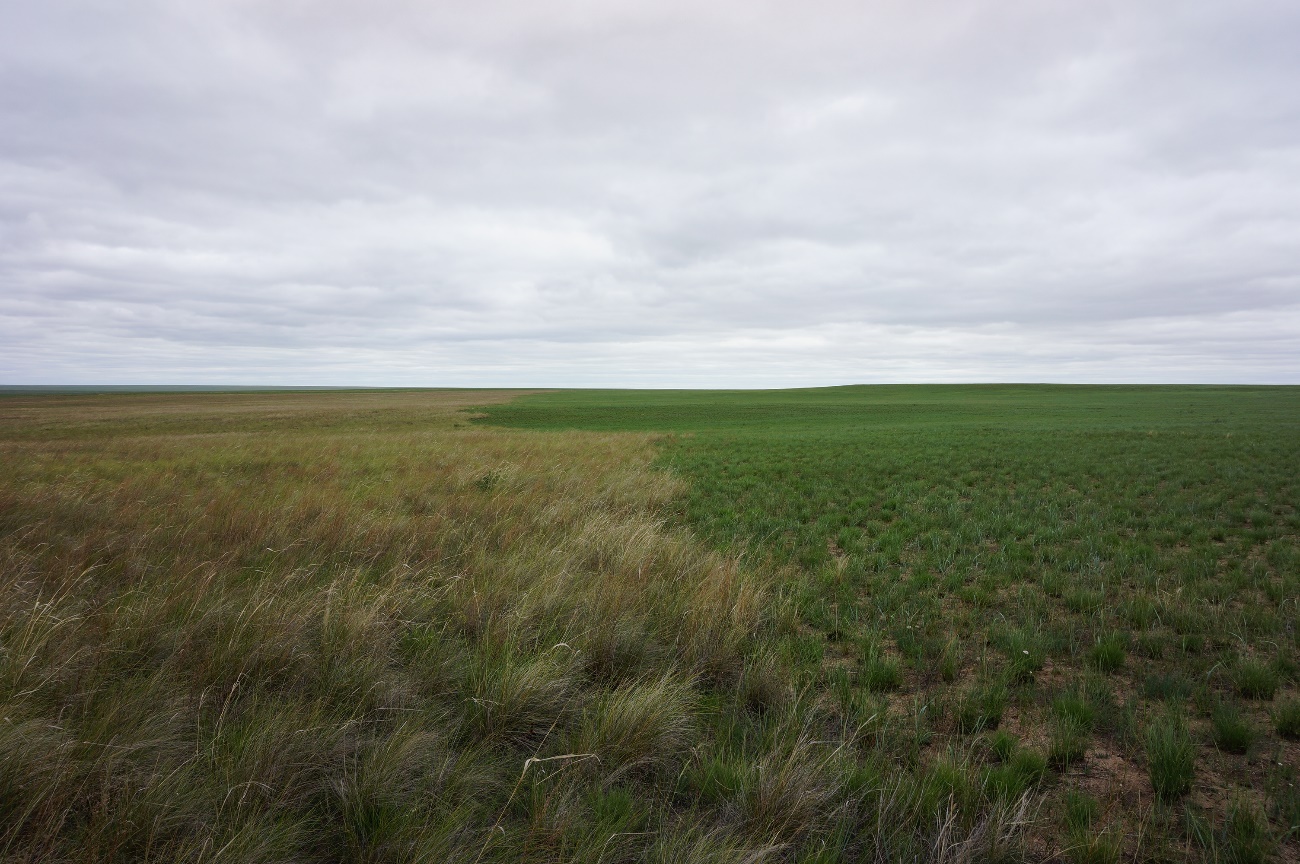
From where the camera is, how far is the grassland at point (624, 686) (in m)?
3.07

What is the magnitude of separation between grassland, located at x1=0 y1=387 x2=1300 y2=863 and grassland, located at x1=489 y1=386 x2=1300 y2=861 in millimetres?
38

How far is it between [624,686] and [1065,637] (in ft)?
16.2

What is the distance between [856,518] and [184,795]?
448 inches

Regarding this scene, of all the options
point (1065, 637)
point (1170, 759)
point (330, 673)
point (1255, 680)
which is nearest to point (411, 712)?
point (330, 673)

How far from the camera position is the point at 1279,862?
3150mm

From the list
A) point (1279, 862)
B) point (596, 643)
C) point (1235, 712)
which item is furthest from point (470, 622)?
point (1235, 712)

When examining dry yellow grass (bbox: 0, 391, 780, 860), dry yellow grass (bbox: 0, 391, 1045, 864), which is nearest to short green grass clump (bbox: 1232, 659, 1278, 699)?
dry yellow grass (bbox: 0, 391, 1045, 864)

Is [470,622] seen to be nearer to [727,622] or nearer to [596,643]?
[596,643]

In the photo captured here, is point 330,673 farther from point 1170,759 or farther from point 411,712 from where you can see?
point 1170,759

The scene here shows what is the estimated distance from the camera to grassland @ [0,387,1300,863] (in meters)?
3.07

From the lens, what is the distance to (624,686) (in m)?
4.60

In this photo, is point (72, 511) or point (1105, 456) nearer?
point (72, 511)

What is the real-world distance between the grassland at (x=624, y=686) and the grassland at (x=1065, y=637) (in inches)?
1.5

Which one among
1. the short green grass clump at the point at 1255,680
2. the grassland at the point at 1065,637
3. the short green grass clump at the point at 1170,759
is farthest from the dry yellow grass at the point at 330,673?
the short green grass clump at the point at 1255,680
